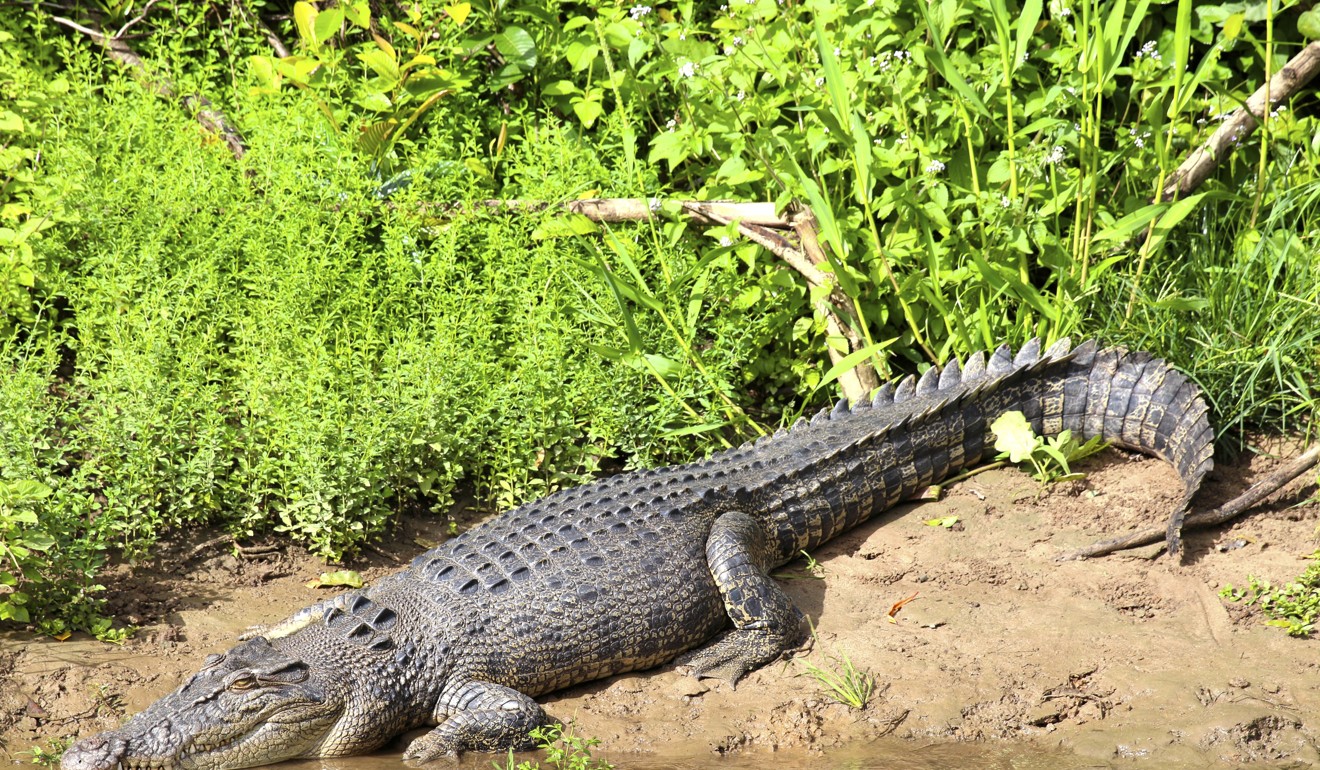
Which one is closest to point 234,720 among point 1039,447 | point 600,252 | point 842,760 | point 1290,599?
point 842,760

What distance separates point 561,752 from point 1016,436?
2706mm

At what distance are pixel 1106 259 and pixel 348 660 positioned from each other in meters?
3.71

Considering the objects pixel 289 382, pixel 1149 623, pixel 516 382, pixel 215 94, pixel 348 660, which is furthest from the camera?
pixel 215 94

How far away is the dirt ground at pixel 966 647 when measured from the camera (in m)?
4.04

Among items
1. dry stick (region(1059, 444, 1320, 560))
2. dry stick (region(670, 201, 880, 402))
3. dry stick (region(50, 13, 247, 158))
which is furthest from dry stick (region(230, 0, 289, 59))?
dry stick (region(1059, 444, 1320, 560))

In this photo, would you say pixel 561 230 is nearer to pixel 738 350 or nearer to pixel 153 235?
pixel 738 350

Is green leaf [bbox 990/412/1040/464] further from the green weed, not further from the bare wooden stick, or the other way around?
the green weed

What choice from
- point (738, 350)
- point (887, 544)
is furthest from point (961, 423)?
point (738, 350)

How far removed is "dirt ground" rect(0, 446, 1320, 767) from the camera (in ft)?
13.3

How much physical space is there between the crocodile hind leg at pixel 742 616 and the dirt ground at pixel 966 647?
79 millimetres

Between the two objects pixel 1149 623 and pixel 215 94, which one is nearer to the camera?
pixel 1149 623

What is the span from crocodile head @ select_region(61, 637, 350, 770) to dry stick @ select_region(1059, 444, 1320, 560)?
9.99 ft

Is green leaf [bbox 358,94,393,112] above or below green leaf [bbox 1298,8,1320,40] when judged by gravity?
above

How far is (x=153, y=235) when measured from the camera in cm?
563
